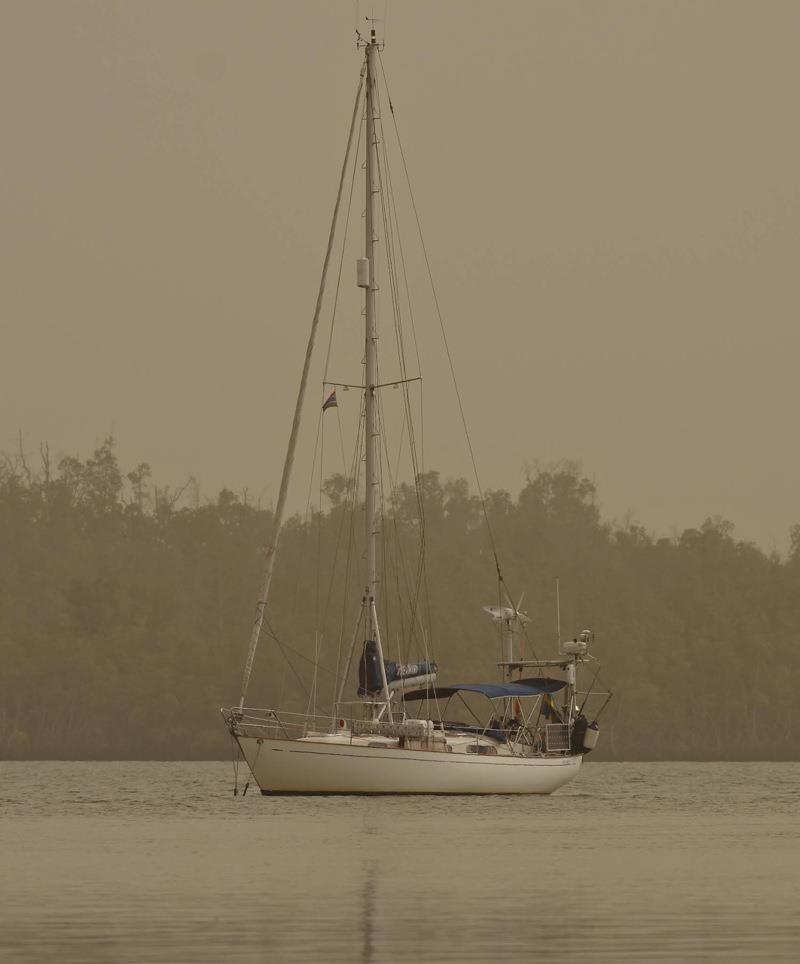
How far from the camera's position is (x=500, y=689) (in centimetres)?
7544

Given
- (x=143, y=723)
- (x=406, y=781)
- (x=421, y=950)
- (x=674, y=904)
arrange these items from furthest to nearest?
(x=143, y=723) < (x=406, y=781) < (x=674, y=904) < (x=421, y=950)

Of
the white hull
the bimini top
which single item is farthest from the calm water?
the bimini top

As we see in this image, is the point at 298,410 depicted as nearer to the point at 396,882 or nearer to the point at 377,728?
the point at 377,728

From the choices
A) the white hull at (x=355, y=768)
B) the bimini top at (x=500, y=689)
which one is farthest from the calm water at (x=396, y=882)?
the bimini top at (x=500, y=689)

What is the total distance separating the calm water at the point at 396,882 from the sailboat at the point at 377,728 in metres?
1.25

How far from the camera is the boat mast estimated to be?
73.4m

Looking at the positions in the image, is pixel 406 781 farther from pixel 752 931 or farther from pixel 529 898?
pixel 752 931

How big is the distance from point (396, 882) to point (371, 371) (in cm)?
4052

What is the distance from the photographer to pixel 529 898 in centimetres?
3350

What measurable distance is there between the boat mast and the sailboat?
0.04 meters

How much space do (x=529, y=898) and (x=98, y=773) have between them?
95903 mm

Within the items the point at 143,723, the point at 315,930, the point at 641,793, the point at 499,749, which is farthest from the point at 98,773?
the point at 315,930

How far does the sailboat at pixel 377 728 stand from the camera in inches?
2697

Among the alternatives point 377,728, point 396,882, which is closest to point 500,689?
point 377,728
